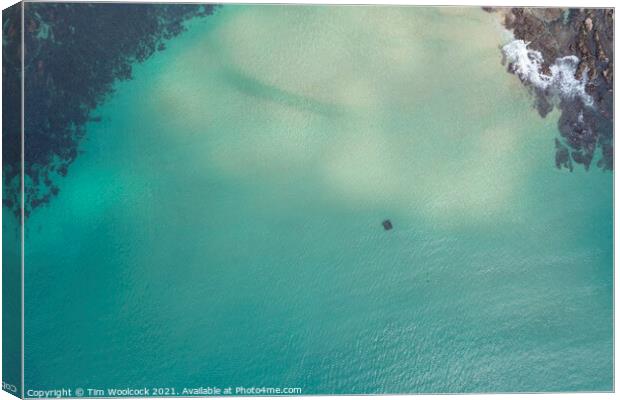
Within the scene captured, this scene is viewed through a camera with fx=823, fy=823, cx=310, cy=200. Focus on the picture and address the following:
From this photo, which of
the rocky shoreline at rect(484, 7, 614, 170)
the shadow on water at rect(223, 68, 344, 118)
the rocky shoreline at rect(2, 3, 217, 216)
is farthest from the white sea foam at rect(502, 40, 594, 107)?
the rocky shoreline at rect(2, 3, 217, 216)

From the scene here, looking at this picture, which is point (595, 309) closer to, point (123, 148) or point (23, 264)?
point (123, 148)

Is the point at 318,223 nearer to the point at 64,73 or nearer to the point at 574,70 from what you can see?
the point at 64,73

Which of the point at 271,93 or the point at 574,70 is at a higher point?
the point at 271,93

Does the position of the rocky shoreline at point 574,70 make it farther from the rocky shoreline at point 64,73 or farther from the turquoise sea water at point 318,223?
the rocky shoreline at point 64,73

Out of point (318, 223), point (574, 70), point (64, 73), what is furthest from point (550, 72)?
point (64, 73)

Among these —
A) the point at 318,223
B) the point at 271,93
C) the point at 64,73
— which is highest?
the point at 64,73

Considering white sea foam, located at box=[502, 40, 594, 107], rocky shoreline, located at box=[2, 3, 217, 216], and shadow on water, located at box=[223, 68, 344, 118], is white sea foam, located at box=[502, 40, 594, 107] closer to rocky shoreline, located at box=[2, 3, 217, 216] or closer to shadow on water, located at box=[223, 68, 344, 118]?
shadow on water, located at box=[223, 68, 344, 118]

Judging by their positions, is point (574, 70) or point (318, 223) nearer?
point (318, 223)
